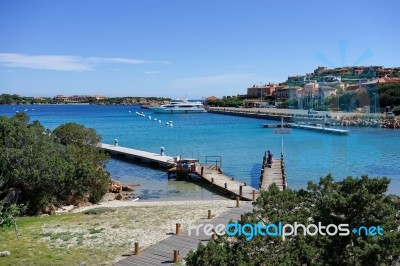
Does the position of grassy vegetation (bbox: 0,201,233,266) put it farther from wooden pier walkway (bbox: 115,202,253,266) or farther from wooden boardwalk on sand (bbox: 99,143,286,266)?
wooden boardwalk on sand (bbox: 99,143,286,266)

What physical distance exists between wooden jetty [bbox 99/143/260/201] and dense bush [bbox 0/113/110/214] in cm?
712

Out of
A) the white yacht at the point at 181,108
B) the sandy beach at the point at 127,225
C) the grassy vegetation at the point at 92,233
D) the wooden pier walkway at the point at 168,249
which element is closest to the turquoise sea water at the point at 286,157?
the sandy beach at the point at 127,225

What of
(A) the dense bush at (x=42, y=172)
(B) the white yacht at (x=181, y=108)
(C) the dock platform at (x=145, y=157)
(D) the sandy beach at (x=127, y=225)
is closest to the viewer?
(D) the sandy beach at (x=127, y=225)

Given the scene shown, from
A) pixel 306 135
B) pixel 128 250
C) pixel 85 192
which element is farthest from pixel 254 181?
pixel 306 135

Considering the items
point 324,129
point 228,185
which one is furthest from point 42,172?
point 324,129

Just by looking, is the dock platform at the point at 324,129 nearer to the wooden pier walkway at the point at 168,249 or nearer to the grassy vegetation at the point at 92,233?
the grassy vegetation at the point at 92,233

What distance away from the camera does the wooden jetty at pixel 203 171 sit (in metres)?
23.2

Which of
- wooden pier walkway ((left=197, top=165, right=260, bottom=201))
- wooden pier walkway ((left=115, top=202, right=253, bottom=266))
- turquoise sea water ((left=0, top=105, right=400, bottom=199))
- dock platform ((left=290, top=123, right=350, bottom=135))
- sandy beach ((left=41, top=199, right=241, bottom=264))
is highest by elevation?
dock platform ((left=290, top=123, right=350, bottom=135))

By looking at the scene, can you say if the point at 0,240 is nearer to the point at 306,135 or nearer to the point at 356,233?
the point at 356,233

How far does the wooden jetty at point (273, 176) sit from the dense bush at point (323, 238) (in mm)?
14353

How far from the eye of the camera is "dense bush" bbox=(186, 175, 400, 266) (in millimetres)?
7254

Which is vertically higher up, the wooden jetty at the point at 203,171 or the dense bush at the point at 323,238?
the dense bush at the point at 323,238

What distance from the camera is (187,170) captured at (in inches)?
1174

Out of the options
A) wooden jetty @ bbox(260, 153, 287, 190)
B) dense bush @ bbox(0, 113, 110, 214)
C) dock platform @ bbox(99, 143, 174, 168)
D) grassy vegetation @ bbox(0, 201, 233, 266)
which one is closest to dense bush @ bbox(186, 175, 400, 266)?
grassy vegetation @ bbox(0, 201, 233, 266)
